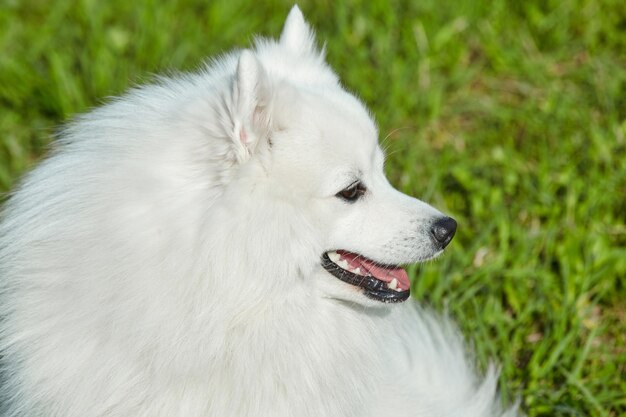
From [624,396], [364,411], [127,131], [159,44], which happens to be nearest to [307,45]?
[127,131]

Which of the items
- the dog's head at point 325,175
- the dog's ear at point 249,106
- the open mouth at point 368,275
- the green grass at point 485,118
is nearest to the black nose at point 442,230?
the dog's head at point 325,175

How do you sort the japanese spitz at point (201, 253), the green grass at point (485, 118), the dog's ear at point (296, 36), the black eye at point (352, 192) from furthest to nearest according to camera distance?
the green grass at point (485, 118) < the dog's ear at point (296, 36) < the black eye at point (352, 192) < the japanese spitz at point (201, 253)

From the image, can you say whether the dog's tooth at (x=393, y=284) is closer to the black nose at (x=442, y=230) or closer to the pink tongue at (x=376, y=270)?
the pink tongue at (x=376, y=270)

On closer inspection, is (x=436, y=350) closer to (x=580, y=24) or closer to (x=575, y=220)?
(x=575, y=220)

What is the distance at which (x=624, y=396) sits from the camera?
326 cm

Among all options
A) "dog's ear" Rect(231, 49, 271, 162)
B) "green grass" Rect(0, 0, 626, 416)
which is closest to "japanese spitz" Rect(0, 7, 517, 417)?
"dog's ear" Rect(231, 49, 271, 162)

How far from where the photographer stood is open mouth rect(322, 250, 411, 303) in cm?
259

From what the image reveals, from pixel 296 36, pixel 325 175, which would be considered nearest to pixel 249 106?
pixel 325 175

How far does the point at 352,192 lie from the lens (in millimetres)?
2555

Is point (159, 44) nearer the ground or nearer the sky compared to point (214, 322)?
nearer the sky

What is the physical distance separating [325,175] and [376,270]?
416 mm

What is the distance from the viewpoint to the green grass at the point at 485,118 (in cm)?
360

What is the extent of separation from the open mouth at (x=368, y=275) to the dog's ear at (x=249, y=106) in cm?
42

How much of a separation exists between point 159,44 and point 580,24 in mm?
2592
